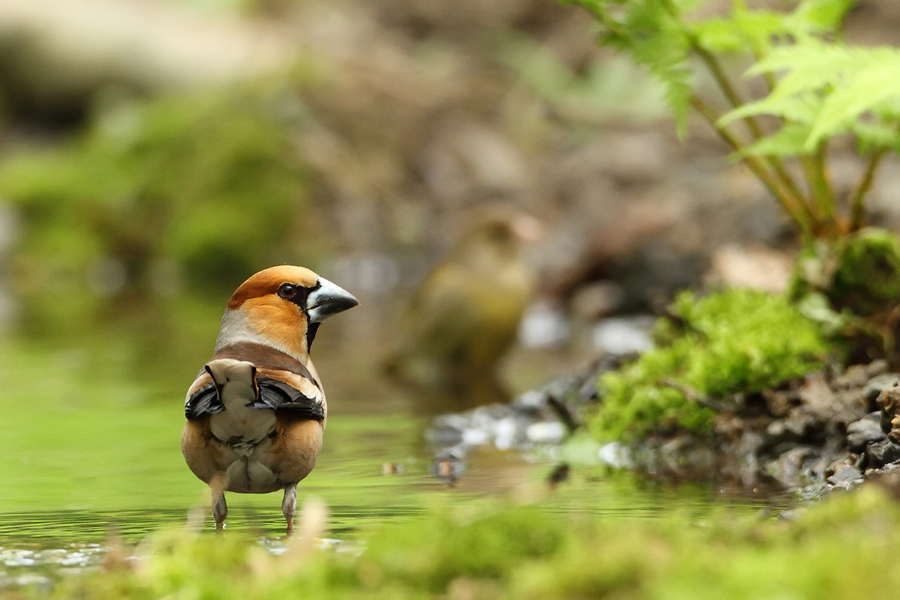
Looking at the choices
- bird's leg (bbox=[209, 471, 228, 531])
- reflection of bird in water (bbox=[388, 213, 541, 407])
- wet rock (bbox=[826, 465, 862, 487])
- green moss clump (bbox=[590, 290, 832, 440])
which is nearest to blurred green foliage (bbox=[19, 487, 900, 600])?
bird's leg (bbox=[209, 471, 228, 531])

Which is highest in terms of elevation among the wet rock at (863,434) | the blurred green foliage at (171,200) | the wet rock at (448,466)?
the blurred green foliage at (171,200)

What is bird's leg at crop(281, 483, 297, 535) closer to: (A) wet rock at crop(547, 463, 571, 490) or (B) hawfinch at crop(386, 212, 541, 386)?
(A) wet rock at crop(547, 463, 571, 490)

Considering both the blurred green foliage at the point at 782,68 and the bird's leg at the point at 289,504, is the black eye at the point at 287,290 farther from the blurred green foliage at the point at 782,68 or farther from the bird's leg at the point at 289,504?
the blurred green foliage at the point at 782,68

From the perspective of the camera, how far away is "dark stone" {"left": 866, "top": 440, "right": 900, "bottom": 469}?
4031 mm

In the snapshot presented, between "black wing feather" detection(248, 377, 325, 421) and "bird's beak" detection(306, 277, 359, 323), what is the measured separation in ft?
1.62

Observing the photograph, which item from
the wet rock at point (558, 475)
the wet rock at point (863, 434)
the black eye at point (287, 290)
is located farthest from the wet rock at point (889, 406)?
the black eye at point (287, 290)

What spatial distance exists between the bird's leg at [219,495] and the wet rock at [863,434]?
210 cm

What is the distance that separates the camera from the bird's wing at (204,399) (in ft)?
11.4

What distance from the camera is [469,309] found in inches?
361

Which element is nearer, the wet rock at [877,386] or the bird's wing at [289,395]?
the bird's wing at [289,395]

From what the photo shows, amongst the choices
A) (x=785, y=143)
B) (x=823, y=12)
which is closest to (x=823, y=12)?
(x=823, y=12)

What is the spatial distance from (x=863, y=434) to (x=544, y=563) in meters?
2.10

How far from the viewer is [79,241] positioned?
19.8 metres

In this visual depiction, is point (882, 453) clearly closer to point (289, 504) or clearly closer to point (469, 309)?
point (289, 504)
